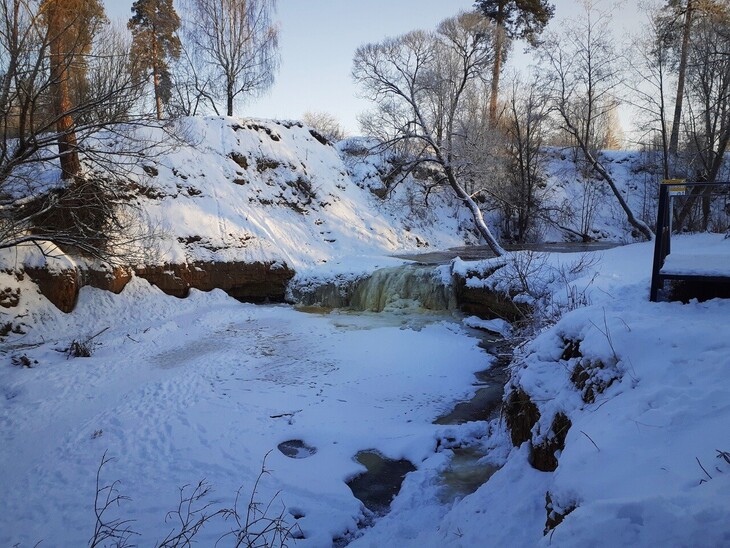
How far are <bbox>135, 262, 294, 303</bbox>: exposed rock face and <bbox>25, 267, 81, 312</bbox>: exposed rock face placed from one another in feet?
5.90

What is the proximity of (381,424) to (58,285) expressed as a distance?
855 centimetres

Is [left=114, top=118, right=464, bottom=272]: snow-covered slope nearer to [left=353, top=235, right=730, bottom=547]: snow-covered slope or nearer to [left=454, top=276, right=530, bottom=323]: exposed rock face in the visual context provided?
[left=454, top=276, right=530, bottom=323]: exposed rock face

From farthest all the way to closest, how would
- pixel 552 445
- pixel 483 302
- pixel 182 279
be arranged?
pixel 182 279, pixel 483 302, pixel 552 445

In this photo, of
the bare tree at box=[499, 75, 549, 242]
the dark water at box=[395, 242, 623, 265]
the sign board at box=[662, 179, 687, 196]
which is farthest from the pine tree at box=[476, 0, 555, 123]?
the sign board at box=[662, 179, 687, 196]

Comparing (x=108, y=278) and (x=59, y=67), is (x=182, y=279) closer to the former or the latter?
(x=108, y=278)

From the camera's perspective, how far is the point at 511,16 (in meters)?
23.7

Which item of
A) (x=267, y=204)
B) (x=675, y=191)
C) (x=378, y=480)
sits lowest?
(x=378, y=480)

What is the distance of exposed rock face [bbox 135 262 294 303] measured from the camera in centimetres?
1265

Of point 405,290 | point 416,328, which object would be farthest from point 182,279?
point 416,328

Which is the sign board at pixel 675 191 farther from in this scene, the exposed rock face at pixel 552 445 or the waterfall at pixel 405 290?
the waterfall at pixel 405 290

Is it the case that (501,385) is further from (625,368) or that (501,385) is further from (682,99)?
(682,99)

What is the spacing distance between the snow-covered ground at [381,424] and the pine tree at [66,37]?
13.1ft

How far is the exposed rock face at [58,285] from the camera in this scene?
10250 millimetres

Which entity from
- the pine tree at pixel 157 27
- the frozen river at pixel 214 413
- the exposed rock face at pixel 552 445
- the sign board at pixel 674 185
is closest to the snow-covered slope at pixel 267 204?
the frozen river at pixel 214 413
